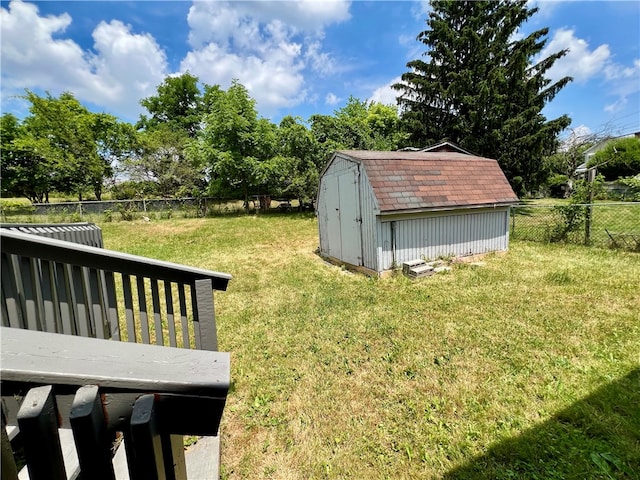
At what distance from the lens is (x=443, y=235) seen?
299 inches

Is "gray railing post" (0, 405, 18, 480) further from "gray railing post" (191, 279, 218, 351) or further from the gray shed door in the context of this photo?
the gray shed door

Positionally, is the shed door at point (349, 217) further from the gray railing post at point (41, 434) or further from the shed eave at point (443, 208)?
the gray railing post at point (41, 434)

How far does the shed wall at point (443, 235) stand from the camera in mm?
6930

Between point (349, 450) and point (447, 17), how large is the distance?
22894mm

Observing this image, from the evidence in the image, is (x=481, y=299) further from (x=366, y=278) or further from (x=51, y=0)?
(x=51, y=0)

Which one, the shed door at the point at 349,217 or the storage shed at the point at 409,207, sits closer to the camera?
the storage shed at the point at 409,207

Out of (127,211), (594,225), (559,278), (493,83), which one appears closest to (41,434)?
(559,278)

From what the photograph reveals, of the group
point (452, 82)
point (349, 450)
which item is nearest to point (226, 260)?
point (349, 450)

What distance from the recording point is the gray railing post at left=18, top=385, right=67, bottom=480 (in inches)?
23.1

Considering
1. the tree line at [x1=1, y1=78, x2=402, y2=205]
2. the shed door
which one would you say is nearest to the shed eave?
the shed door

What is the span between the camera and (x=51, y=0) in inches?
133

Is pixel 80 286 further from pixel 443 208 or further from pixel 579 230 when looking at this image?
pixel 579 230

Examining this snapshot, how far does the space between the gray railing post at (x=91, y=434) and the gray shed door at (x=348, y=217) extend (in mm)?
6858

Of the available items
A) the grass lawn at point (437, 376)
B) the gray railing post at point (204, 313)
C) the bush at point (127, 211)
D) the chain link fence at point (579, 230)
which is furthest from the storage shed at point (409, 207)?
the bush at point (127, 211)
